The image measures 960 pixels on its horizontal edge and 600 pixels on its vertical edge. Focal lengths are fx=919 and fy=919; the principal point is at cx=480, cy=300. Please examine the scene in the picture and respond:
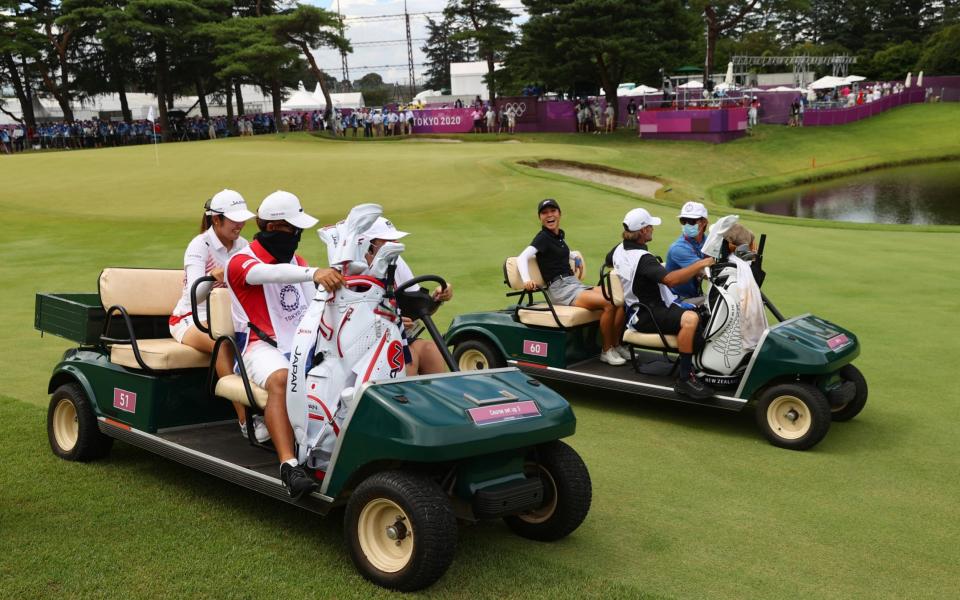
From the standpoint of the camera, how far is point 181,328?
5996 millimetres

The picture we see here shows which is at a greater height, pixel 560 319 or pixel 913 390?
pixel 560 319

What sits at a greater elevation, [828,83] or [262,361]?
[828,83]

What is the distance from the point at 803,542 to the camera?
4.79 meters

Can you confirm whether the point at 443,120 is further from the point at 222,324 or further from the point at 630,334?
the point at 222,324

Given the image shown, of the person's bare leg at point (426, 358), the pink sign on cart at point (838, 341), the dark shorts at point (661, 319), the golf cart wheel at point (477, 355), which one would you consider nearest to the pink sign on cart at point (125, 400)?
the person's bare leg at point (426, 358)

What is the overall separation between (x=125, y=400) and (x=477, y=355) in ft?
11.1

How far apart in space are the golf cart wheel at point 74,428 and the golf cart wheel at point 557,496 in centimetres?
288

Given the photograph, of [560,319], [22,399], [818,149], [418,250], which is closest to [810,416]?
[560,319]

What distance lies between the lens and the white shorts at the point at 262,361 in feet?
16.7

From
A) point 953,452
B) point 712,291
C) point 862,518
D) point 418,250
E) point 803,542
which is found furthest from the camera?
point 418,250

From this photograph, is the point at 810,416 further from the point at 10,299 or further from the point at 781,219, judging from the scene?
the point at 781,219

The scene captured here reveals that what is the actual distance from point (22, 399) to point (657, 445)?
4.97 meters

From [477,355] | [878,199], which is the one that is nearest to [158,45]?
[878,199]

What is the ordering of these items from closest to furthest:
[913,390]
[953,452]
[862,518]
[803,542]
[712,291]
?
[803,542] → [862,518] → [953,452] → [712,291] → [913,390]
